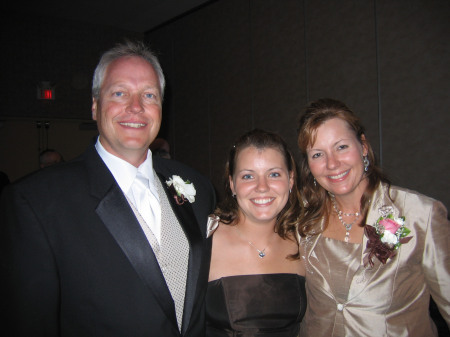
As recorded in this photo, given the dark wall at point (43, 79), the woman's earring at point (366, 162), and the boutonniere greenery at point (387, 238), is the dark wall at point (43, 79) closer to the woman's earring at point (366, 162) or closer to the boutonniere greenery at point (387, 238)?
the woman's earring at point (366, 162)

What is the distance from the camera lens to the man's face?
150 cm

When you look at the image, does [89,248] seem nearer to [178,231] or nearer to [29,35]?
[178,231]

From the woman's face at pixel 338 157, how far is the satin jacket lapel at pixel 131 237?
1180 mm

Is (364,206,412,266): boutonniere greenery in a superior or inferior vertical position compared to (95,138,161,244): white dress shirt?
inferior

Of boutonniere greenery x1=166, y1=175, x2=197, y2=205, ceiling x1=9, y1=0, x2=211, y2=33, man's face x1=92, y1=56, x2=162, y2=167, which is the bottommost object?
boutonniere greenery x1=166, y1=175, x2=197, y2=205

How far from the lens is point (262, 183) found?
6.77 ft

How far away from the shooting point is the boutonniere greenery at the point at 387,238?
166 cm

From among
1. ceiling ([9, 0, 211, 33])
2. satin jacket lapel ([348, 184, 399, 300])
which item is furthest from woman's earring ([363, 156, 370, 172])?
ceiling ([9, 0, 211, 33])

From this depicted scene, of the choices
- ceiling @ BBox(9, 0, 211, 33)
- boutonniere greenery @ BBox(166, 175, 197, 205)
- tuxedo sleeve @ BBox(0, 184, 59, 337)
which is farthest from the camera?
ceiling @ BBox(9, 0, 211, 33)

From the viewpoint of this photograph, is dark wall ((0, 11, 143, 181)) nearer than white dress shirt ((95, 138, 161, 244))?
No

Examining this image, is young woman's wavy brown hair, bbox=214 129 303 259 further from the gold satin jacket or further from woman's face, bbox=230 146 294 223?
the gold satin jacket

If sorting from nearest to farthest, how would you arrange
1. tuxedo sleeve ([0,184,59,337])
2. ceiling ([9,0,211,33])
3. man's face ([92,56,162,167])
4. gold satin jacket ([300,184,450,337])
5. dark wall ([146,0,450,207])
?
tuxedo sleeve ([0,184,59,337]) → man's face ([92,56,162,167]) → gold satin jacket ([300,184,450,337]) → dark wall ([146,0,450,207]) → ceiling ([9,0,211,33])

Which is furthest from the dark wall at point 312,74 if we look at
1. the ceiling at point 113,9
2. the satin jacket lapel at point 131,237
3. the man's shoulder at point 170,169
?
the satin jacket lapel at point 131,237

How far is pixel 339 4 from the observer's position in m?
4.73
